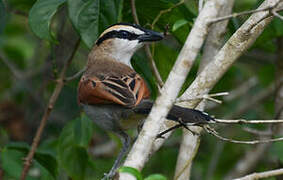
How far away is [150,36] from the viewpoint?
3803 millimetres

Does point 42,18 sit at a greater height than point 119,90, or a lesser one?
greater

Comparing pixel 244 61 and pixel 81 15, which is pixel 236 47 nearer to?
pixel 81 15

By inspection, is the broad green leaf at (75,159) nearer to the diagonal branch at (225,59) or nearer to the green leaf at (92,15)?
the green leaf at (92,15)

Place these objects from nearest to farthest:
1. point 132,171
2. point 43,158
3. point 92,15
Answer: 1. point 132,171
2. point 92,15
3. point 43,158

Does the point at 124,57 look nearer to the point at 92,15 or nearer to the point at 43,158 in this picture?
the point at 92,15

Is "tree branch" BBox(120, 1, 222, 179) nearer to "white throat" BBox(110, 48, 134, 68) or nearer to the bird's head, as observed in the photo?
the bird's head

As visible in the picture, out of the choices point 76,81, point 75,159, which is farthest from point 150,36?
point 76,81

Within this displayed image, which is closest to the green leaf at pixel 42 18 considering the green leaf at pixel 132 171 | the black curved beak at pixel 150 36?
the black curved beak at pixel 150 36

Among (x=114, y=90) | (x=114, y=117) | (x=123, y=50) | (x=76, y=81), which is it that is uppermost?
(x=123, y=50)

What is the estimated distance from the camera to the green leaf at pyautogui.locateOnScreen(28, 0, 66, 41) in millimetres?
3404

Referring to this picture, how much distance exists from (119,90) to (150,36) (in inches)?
21.8

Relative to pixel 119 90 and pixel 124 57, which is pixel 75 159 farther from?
pixel 119 90

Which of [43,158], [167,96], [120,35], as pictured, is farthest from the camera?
[43,158]

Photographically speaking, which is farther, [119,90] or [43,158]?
[43,158]
